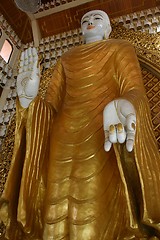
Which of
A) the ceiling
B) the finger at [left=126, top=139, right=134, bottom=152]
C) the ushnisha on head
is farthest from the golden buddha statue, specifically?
the ceiling

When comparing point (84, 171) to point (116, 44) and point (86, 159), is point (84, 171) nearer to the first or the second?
point (86, 159)

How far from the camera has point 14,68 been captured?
11.3 feet

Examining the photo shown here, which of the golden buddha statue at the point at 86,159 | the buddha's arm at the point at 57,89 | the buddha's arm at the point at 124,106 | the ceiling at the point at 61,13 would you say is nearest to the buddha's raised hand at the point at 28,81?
the golden buddha statue at the point at 86,159

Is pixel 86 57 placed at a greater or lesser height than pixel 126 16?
lesser

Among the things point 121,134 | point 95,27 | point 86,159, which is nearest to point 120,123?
point 121,134

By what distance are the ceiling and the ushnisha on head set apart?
0.94 metres

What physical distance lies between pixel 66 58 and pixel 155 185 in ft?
3.18

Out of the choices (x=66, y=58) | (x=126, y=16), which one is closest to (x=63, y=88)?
(x=66, y=58)

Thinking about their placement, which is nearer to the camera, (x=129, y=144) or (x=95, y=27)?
(x=129, y=144)

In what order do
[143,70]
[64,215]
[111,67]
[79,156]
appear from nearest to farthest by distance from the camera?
[64,215]
[79,156]
[111,67]
[143,70]

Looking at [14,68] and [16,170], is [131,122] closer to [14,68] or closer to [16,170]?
[16,170]

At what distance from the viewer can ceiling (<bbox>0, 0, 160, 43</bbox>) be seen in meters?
3.49

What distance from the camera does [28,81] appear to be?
2.11 metres

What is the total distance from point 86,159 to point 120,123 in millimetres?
309
